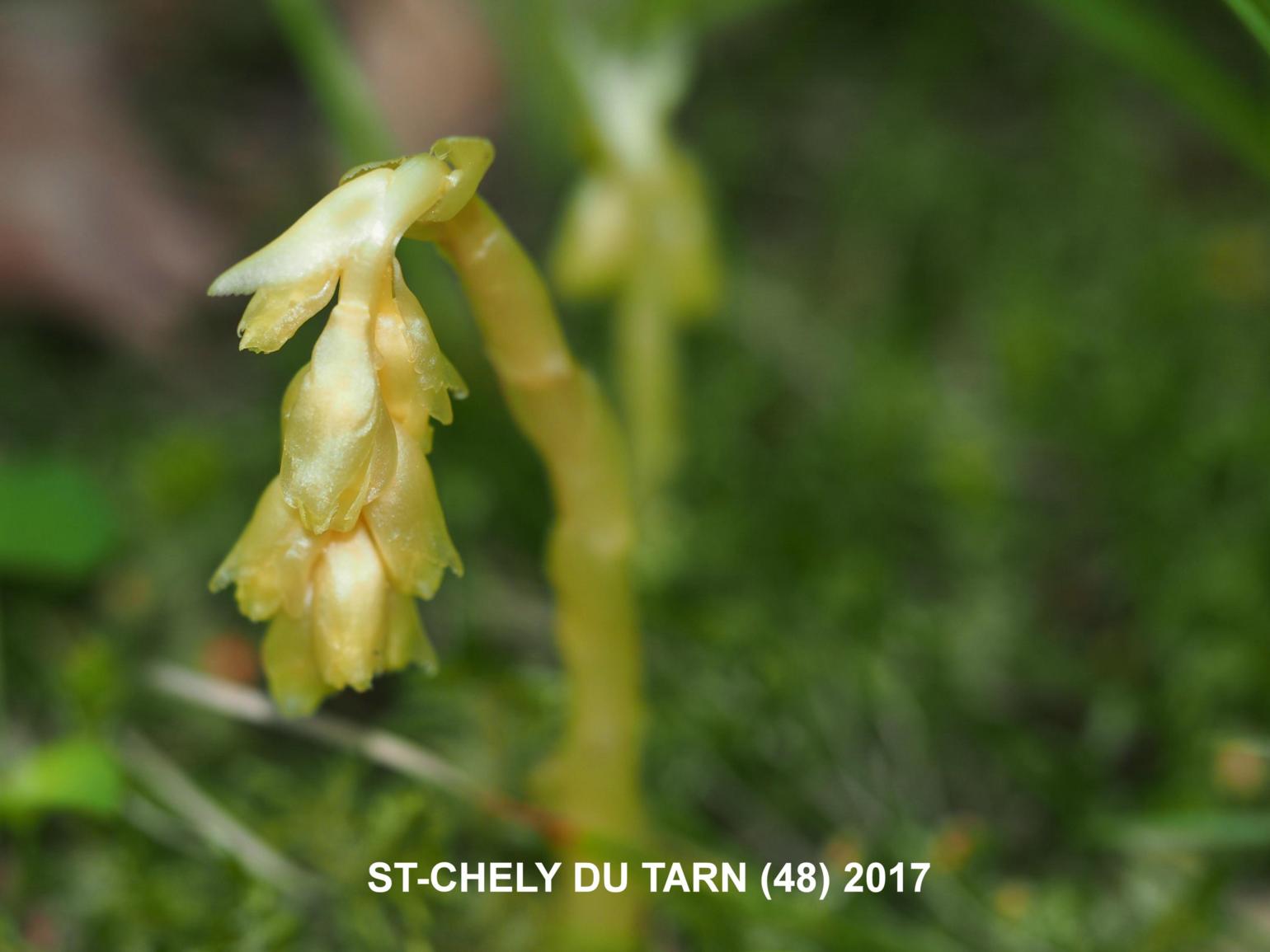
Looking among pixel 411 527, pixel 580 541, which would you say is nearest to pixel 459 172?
pixel 411 527

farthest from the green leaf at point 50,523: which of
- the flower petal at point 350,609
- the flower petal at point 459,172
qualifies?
the flower petal at point 459,172

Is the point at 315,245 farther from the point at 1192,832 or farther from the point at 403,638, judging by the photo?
the point at 1192,832

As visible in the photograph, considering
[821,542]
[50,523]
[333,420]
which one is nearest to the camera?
[333,420]

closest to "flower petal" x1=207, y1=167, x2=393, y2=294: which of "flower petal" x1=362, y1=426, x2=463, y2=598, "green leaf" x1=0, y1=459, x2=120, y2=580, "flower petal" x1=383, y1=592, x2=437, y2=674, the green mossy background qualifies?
"flower petal" x1=362, y1=426, x2=463, y2=598

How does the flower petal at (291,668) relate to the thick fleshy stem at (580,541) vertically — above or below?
below

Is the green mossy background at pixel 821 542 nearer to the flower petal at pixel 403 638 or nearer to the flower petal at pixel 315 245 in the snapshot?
the flower petal at pixel 403 638

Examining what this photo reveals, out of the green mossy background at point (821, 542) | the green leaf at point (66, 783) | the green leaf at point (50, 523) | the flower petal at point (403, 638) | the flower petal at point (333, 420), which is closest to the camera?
the flower petal at point (333, 420)

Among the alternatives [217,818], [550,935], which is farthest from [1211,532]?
[217,818]
